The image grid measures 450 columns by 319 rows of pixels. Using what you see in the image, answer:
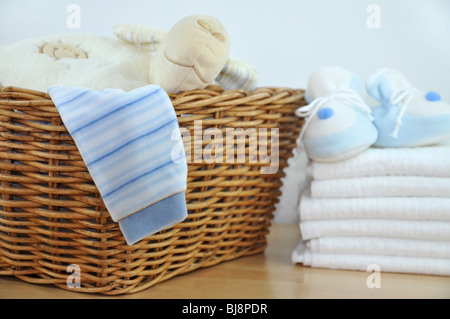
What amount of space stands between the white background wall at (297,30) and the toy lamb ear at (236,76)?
0.32 meters

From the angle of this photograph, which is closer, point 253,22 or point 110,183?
point 110,183

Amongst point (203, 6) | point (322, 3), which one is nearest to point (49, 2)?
point (203, 6)

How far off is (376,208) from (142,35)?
503 millimetres

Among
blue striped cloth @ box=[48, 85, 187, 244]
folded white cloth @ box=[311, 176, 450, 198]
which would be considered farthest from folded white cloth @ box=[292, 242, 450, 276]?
blue striped cloth @ box=[48, 85, 187, 244]

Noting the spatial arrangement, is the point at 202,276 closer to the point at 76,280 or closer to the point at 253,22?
the point at 76,280

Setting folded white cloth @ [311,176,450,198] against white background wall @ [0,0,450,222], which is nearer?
folded white cloth @ [311,176,450,198]

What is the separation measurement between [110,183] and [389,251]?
0.48 metres

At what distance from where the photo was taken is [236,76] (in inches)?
33.3

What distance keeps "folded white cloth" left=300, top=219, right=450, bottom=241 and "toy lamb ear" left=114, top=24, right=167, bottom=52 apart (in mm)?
411

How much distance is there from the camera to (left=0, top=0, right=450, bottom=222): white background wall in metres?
1.10

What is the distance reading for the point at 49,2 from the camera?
1162mm

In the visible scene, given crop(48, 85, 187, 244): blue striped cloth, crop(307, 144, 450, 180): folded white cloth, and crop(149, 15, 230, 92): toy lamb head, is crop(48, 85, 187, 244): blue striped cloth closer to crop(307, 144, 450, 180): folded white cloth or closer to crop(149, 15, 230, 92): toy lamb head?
crop(149, 15, 230, 92): toy lamb head

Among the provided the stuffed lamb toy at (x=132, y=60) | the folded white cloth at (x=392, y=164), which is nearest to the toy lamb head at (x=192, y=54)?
the stuffed lamb toy at (x=132, y=60)

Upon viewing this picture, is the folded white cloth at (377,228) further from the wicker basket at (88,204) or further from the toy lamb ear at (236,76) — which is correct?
the toy lamb ear at (236,76)
